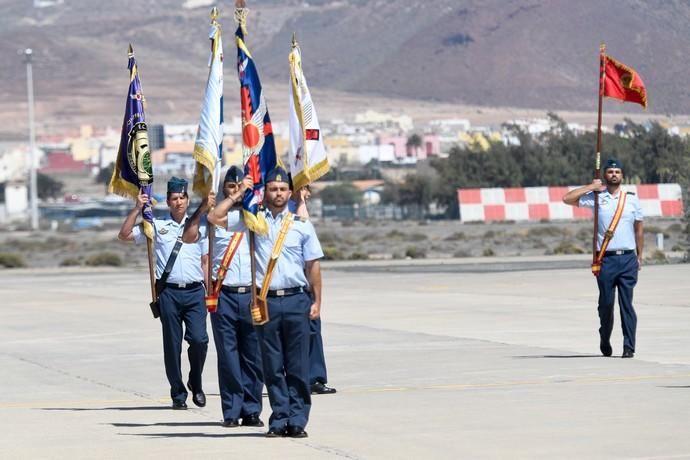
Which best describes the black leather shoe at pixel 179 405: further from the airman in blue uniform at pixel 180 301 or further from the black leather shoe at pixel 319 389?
the black leather shoe at pixel 319 389

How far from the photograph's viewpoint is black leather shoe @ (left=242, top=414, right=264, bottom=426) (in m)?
13.8

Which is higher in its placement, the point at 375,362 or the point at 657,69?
the point at 657,69

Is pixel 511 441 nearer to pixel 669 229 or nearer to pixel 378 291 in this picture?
pixel 378 291

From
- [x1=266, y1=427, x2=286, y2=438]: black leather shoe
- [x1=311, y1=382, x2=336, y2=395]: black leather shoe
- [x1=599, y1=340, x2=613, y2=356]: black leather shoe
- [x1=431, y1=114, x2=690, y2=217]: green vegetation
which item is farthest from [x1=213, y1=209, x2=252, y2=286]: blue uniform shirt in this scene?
[x1=431, y1=114, x2=690, y2=217]: green vegetation

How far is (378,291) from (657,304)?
7406 millimetres

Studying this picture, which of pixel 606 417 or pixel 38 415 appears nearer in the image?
pixel 606 417

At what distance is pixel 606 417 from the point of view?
13.7 metres

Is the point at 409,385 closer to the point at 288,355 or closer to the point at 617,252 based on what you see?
the point at 617,252

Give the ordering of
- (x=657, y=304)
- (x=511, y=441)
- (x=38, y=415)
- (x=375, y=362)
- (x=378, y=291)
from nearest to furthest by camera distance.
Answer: (x=511, y=441) < (x=38, y=415) < (x=375, y=362) < (x=657, y=304) < (x=378, y=291)

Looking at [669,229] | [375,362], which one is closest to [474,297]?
[375,362]

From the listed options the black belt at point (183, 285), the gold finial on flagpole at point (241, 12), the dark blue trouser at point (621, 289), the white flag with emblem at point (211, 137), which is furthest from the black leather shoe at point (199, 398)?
the dark blue trouser at point (621, 289)

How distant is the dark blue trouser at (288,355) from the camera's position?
12984mm

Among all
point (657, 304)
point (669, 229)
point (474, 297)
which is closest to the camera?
point (657, 304)

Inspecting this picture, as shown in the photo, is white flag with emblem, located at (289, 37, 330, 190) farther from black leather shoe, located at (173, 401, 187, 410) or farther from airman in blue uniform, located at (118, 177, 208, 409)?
black leather shoe, located at (173, 401, 187, 410)
